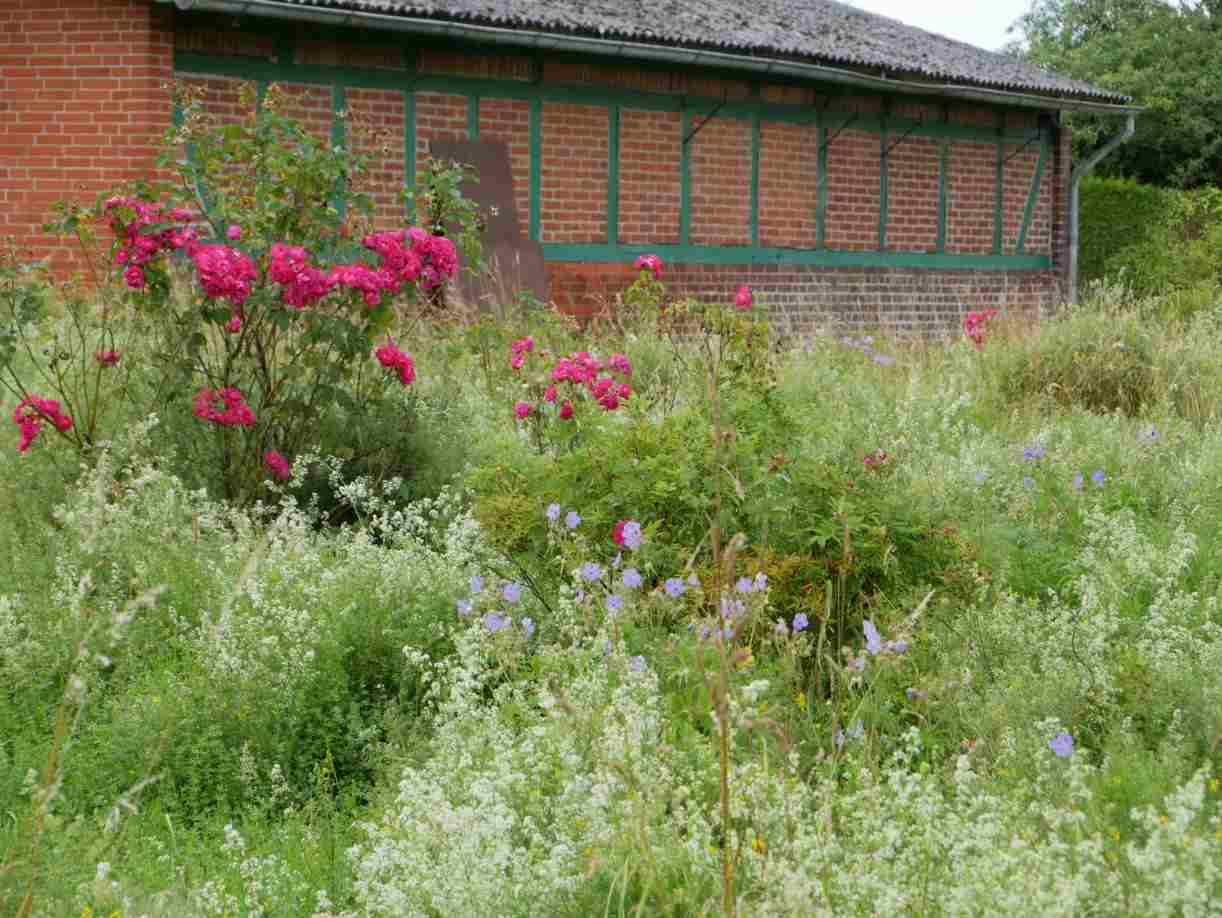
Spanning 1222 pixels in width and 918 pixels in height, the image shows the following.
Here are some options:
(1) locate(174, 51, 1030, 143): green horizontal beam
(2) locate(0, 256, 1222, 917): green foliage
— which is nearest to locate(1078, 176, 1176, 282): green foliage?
(1) locate(174, 51, 1030, 143): green horizontal beam

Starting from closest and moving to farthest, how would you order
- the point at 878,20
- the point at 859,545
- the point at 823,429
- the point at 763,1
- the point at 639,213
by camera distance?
the point at 859,545, the point at 823,429, the point at 639,213, the point at 763,1, the point at 878,20

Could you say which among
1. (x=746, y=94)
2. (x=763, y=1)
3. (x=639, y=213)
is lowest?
(x=639, y=213)

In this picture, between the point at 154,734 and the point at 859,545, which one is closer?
the point at 154,734

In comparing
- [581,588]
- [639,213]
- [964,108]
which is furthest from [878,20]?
[581,588]

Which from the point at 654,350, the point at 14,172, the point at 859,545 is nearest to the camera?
the point at 859,545

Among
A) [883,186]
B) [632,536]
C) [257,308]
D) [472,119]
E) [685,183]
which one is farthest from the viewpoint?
[883,186]

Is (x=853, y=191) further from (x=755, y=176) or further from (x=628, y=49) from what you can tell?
(x=628, y=49)

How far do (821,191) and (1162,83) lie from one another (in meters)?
14.1

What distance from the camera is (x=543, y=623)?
4.45m

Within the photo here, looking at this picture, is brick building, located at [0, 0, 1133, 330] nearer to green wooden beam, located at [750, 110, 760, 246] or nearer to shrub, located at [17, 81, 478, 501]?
green wooden beam, located at [750, 110, 760, 246]

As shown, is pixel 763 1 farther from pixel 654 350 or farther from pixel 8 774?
pixel 8 774

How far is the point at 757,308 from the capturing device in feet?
31.6

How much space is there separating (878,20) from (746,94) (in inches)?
214

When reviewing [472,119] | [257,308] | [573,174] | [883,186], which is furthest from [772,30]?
[257,308]
